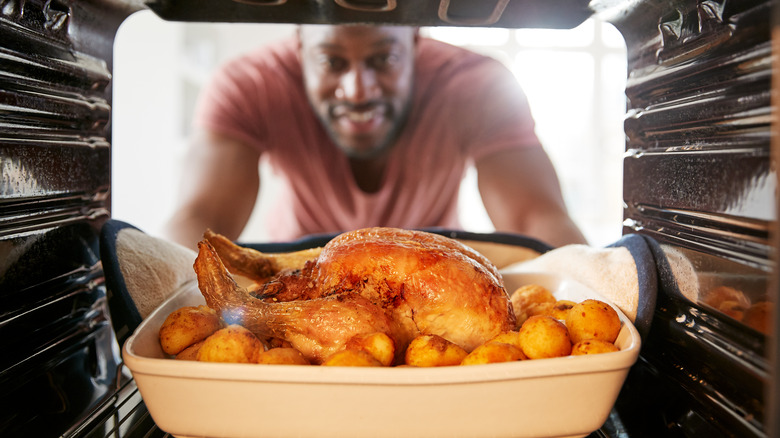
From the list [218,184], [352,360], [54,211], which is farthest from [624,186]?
[218,184]

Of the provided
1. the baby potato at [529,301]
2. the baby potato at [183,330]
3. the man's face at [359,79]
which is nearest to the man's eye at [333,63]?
the man's face at [359,79]

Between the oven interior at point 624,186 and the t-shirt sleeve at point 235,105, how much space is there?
1013mm

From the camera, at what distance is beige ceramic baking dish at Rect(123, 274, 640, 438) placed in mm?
522

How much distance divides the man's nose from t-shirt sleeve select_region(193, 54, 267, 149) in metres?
0.41

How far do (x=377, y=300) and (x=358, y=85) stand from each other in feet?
3.65

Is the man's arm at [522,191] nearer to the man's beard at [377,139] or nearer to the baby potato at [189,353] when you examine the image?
the man's beard at [377,139]

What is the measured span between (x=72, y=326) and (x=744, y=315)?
35.9 inches

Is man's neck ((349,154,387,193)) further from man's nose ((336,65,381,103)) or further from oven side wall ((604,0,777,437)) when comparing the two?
oven side wall ((604,0,777,437))

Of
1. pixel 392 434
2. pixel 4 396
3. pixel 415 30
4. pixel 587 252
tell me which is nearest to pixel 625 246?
pixel 587 252

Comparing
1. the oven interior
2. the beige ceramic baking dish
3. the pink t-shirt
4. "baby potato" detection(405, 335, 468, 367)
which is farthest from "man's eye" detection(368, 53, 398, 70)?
the beige ceramic baking dish

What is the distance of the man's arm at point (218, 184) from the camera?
182 centimetres

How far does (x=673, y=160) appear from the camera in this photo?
720 millimetres

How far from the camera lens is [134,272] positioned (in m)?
0.79

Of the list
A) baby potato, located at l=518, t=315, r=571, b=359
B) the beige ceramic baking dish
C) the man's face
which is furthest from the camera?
the man's face
